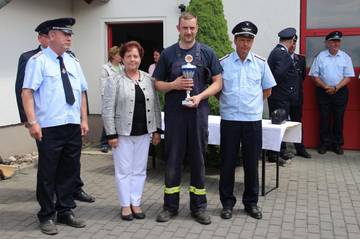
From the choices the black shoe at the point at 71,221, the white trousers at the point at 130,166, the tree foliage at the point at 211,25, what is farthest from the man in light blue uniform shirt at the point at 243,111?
the tree foliage at the point at 211,25

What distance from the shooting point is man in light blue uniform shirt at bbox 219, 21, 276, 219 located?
5.21 m

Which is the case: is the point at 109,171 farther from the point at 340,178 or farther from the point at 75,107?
the point at 340,178

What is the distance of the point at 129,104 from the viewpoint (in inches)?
201

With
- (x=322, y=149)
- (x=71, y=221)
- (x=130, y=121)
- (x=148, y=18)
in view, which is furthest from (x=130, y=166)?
(x=148, y=18)

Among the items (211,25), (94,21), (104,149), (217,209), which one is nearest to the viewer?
(217,209)

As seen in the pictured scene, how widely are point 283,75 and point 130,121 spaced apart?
3.51 metres

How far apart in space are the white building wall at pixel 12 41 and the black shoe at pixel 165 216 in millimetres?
3884

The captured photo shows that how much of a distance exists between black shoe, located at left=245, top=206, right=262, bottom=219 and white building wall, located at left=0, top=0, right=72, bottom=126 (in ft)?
14.6

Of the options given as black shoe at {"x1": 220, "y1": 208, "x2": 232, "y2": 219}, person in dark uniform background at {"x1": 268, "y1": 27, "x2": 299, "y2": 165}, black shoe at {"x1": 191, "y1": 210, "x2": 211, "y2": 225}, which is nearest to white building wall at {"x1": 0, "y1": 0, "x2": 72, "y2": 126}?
person in dark uniform background at {"x1": 268, "y1": 27, "x2": 299, "y2": 165}

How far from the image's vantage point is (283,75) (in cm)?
788

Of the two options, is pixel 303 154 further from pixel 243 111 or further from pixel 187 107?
pixel 187 107

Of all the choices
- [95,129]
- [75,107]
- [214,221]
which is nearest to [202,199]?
[214,221]

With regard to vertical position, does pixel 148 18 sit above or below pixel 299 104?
above

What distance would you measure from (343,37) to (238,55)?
176 inches
